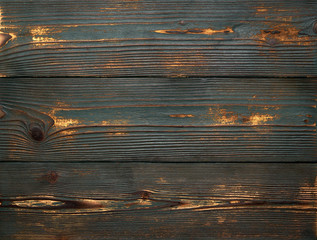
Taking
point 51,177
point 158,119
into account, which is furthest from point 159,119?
point 51,177

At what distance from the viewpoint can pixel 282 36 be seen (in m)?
0.67

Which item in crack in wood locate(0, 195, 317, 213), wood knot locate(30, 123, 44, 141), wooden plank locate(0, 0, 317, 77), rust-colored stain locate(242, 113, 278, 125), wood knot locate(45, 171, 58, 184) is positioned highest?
wooden plank locate(0, 0, 317, 77)

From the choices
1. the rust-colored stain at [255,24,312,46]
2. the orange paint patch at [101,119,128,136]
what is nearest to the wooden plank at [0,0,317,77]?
the rust-colored stain at [255,24,312,46]

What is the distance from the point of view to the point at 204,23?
2.22 ft

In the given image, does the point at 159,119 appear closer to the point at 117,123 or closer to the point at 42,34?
the point at 117,123

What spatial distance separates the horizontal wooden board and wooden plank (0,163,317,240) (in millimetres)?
31

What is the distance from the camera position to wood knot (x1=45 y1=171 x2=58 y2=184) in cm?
70

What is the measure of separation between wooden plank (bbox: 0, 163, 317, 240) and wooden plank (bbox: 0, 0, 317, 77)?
24cm

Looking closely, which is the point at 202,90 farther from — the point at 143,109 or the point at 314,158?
the point at 314,158

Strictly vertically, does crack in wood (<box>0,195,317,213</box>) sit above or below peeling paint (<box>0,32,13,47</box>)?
below

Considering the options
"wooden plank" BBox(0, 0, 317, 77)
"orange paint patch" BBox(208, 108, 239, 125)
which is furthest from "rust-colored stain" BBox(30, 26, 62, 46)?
"orange paint patch" BBox(208, 108, 239, 125)

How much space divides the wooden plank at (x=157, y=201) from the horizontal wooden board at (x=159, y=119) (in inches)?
1.2

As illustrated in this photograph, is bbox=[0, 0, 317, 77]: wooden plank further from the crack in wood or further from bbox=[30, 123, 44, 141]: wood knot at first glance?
the crack in wood

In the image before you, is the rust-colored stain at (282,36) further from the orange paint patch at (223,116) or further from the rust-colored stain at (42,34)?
the rust-colored stain at (42,34)
